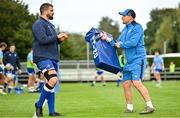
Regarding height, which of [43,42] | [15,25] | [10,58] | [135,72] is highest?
[15,25]

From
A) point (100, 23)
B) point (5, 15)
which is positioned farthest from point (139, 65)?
point (100, 23)

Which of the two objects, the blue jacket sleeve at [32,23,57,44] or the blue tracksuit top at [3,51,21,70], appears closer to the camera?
the blue jacket sleeve at [32,23,57,44]

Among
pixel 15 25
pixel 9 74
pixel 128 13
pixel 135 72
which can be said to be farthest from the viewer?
pixel 15 25

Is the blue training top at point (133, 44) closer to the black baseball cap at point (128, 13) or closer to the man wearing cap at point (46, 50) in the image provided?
the black baseball cap at point (128, 13)

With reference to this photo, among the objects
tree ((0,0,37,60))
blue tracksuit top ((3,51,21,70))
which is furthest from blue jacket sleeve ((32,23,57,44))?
tree ((0,0,37,60))

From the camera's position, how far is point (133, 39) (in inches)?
465

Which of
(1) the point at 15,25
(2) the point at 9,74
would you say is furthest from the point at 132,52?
(1) the point at 15,25

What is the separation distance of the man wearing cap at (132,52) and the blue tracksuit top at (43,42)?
1324mm

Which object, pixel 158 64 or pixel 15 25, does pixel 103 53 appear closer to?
pixel 158 64

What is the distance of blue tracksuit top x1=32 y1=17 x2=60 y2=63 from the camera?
1096 cm

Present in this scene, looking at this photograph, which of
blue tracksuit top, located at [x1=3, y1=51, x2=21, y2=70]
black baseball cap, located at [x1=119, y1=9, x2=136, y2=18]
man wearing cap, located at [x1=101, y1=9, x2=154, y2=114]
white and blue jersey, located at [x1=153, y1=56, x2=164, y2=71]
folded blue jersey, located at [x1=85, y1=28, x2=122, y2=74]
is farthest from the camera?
white and blue jersey, located at [x1=153, y1=56, x2=164, y2=71]

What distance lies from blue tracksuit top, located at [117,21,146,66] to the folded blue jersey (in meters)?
0.28

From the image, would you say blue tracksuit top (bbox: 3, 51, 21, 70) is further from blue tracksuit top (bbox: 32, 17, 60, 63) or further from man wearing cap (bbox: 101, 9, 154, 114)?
blue tracksuit top (bbox: 32, 17, 60, 63)

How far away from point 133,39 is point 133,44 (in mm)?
109
